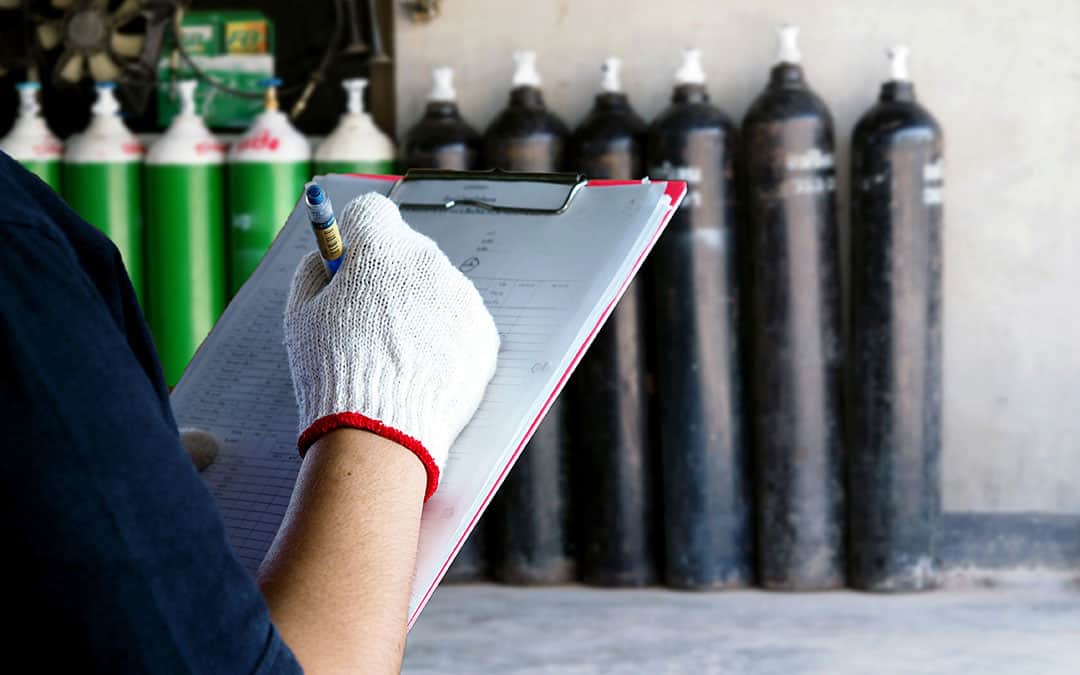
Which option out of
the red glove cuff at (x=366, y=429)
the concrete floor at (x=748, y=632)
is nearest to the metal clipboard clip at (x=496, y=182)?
the red glove cuff at (x=366, y=429)

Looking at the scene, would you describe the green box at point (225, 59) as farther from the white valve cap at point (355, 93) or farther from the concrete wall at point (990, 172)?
the concrete wall at point (990, 172)

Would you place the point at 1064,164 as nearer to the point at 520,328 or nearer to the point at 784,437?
the point at 784,437

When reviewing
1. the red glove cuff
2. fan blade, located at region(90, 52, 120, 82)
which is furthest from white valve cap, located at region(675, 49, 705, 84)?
the red glove cuff

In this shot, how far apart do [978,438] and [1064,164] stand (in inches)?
22.7

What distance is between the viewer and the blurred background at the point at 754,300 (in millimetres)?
2320

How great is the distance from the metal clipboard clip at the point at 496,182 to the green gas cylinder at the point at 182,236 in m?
1.48

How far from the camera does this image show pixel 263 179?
2518 millimetres

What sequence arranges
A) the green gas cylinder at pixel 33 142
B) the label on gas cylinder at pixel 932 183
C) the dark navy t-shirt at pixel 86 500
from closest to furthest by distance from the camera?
the dark navy t-shirt at pixel 86 500 < the label on gas cylinder at pixel 932 183 < the green gas cylinder at pixel 33 142

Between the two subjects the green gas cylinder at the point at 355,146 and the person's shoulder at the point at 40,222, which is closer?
the person's shoulder at the point at 40,222

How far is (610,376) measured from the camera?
7.77 ft

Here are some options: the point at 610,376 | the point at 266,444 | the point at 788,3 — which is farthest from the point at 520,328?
the point at 788,3

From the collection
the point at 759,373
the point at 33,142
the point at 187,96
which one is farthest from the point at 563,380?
the point at 33,142

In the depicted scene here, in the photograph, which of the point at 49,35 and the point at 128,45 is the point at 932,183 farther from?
the point at 49,35

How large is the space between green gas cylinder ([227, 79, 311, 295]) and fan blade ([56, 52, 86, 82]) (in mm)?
461
